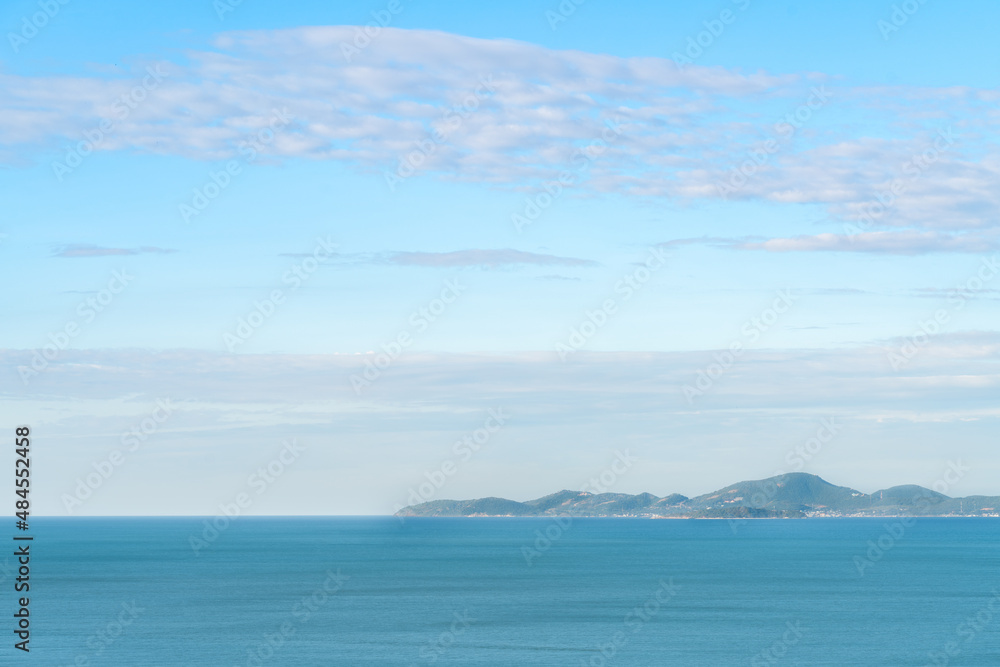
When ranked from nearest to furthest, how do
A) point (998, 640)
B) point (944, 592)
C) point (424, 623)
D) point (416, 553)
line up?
point (998, 640)
point (424, 623)
point (944, 592)
point (416, 553)

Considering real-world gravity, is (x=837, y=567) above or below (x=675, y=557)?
below

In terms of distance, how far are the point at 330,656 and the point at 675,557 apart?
117 meters

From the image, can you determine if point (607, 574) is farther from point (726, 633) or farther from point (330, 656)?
point (330, 656)

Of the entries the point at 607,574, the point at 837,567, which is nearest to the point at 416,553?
the point at 607,574

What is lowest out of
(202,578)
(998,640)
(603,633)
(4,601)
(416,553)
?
(998,640)

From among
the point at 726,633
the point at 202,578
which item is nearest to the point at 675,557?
the point at 202,578

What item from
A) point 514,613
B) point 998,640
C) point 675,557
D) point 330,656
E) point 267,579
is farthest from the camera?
point 675,557

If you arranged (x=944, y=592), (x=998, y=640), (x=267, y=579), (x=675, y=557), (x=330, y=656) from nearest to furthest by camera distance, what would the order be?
(x=330, y=656), (x=998, y=640), (x=944, y=592), (x=267, y=579), (x=675, y=557)

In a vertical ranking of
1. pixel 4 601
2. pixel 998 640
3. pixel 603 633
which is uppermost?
pixel 4 601

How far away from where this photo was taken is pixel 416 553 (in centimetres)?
19250

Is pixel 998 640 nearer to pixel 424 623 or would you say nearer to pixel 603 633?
pixel 603 633

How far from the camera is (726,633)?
80.6 metres

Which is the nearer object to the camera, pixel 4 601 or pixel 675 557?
pixel 4 601

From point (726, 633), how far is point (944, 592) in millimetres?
45644
